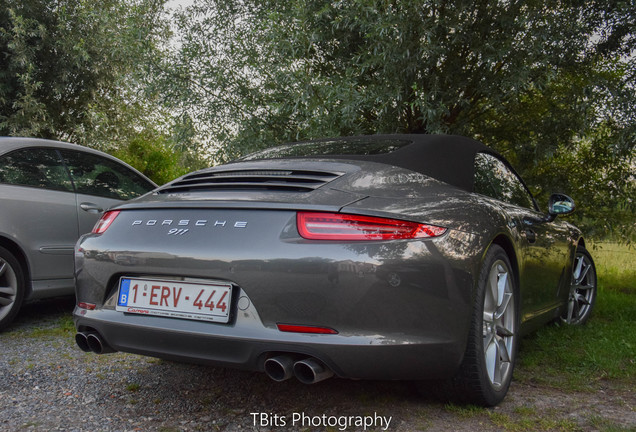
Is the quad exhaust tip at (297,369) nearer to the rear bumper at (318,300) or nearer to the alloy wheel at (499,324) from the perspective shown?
the rear bumper at (318,300)

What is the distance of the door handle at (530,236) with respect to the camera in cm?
344

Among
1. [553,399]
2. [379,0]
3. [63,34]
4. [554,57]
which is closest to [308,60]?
[379,0]

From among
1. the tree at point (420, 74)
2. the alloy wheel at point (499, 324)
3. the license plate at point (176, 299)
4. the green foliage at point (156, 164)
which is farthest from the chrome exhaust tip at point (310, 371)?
the green foliage at point (156, 164)

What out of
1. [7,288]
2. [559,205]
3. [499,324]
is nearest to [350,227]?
[499,324]

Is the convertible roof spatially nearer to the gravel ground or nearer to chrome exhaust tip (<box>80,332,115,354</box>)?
the gravel ground

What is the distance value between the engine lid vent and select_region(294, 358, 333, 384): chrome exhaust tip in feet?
2.30

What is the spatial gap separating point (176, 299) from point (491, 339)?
1498 mm

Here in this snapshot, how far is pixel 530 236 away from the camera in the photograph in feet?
11.4

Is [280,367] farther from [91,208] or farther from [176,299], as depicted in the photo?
[91,208]

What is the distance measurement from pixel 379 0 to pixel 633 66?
3.16 m

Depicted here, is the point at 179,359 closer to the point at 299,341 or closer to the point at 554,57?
the point at 299,341

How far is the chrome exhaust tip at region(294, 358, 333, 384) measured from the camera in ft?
7.27

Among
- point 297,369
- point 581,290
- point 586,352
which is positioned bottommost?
point 581,290

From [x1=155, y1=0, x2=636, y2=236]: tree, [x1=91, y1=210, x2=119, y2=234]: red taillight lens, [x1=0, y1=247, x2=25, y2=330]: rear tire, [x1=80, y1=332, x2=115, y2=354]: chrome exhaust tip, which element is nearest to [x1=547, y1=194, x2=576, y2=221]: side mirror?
[x1=155, y1=0, x2=636, y2=236]: tree
